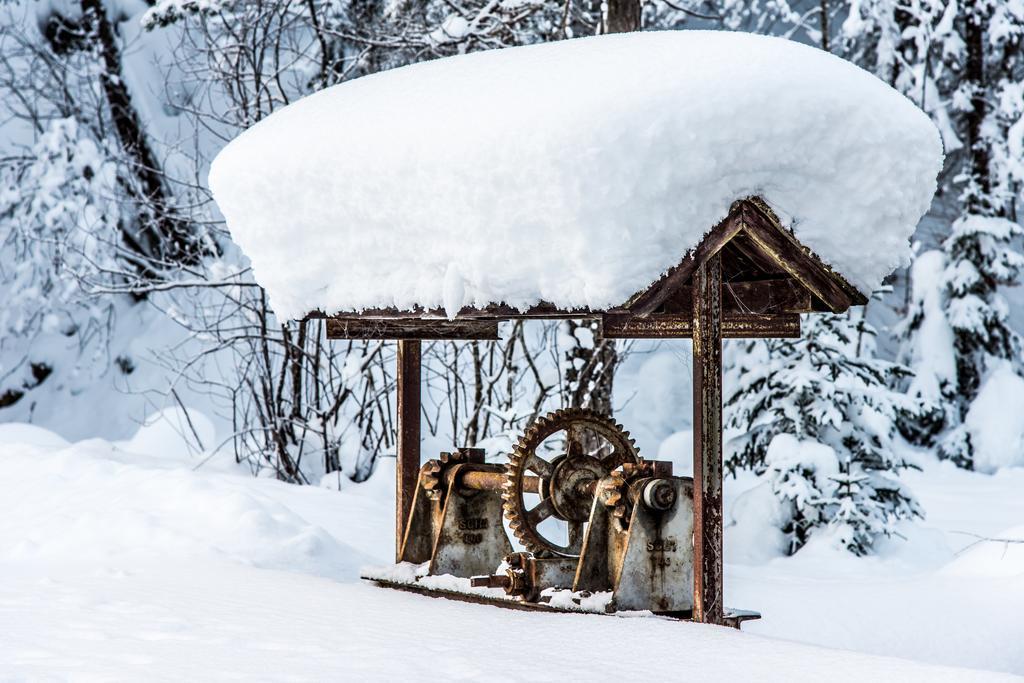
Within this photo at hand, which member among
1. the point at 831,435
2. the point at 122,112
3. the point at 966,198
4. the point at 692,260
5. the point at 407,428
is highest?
the point at 122,112

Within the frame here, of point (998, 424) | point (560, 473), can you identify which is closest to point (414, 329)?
point (560, 473)

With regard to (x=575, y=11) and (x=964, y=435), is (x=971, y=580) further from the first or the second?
(x=964, y=435)

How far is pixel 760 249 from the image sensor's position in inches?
171

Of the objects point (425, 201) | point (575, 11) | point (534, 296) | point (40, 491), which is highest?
point (575, 11)

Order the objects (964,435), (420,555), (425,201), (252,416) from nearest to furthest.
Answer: (425,201) → (420,555) → (252,416) → (964,435)

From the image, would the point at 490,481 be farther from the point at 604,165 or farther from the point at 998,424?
the point at 998,424

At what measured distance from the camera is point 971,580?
24.9 ft

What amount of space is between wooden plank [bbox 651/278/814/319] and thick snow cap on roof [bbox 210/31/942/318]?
427mm

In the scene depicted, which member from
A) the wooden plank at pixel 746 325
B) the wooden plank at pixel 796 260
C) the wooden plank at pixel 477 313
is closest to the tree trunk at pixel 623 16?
the wooden plank at pixel 746 325

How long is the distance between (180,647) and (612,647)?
1.39 m

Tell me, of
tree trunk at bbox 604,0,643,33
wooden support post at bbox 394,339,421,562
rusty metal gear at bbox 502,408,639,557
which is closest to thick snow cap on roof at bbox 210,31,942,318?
rusty metal gear at bbox 502,408,639,557

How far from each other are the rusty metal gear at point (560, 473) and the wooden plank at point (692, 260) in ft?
3.72

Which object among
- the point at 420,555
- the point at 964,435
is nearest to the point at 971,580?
the point at 420,555

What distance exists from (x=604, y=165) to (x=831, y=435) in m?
7.02
